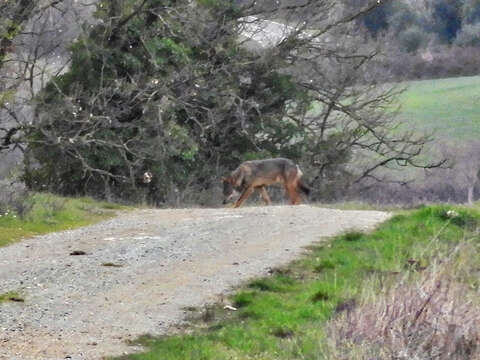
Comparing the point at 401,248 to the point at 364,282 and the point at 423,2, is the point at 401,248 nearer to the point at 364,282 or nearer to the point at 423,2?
the point at 364,282

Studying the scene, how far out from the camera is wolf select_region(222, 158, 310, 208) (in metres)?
23.7

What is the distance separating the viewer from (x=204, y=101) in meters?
29.6

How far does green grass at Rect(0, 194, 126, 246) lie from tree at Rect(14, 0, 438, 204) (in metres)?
4.11

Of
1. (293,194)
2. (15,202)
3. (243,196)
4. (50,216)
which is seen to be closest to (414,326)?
(50,216)

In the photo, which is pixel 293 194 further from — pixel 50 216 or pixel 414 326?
pixel 414 326

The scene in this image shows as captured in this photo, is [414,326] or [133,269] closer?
[414,326]

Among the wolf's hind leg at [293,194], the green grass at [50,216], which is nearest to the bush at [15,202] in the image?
the green grass at [50,216]

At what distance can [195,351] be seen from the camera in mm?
9492

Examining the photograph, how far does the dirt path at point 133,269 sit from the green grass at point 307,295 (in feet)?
1.18

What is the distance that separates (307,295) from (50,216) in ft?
24.5

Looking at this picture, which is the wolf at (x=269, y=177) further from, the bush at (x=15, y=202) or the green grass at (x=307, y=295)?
the green grass at (x=307, y=295)

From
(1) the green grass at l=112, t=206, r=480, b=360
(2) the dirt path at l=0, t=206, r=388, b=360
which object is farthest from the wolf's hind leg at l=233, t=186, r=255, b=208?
(1) the green grass at l=112, t=206, r=480, b=360

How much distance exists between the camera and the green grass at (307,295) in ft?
31.7

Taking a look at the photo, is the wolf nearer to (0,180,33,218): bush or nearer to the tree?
the tree
